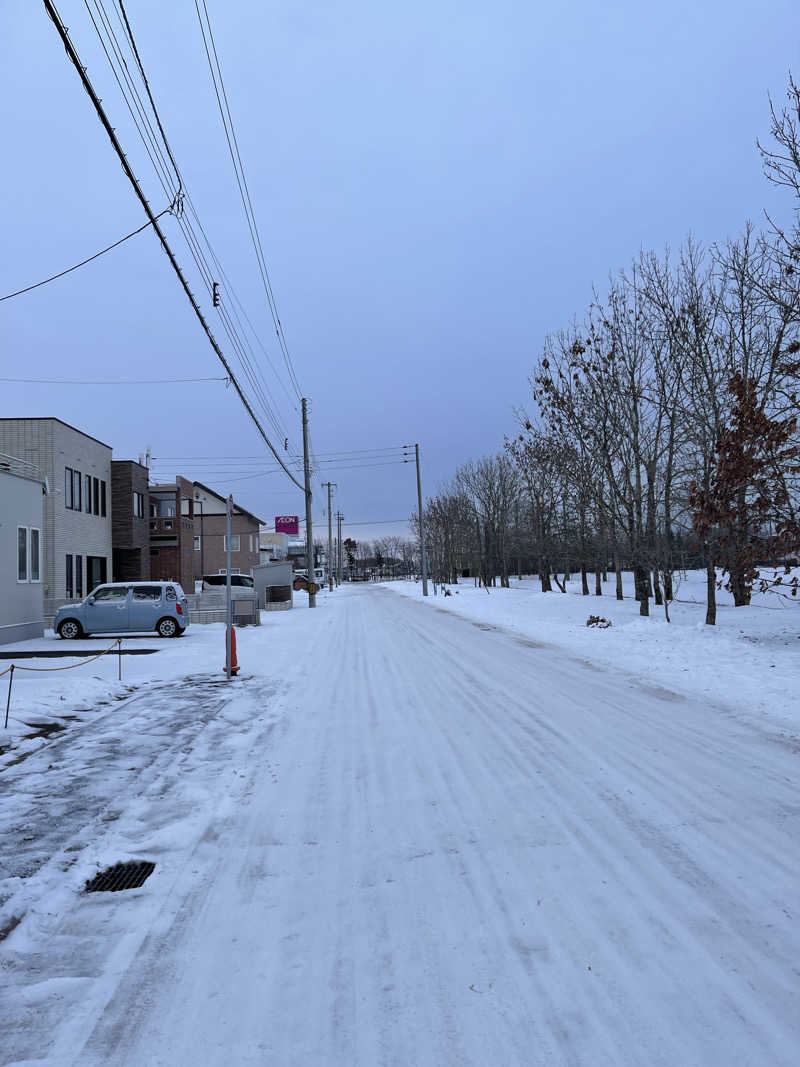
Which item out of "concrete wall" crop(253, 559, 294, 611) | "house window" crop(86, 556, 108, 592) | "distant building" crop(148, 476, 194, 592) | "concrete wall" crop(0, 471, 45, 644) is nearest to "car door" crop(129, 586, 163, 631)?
"concrete wall" crop(0, 471, 45, 644)

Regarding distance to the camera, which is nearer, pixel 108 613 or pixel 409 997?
pixel 409 997

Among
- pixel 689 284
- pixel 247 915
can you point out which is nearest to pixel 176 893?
pixel 247 915

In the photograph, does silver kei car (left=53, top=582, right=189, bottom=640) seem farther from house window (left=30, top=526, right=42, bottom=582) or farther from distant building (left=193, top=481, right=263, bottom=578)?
distant building (left=193, top=481, right=263, bottom=578)

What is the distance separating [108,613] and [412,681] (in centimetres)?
1360

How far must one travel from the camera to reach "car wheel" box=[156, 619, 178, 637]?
2192 cm

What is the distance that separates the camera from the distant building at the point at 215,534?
68625 mm

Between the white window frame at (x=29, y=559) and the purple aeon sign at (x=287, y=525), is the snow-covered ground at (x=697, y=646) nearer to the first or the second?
the white window frame at (x=29, y=559)

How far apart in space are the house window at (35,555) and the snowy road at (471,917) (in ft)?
53.5

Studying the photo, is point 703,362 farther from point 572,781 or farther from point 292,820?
point 292,820

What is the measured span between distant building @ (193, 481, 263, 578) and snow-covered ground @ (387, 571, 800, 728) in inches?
1711

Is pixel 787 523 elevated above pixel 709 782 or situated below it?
above

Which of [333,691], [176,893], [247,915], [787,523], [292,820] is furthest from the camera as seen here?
[787,523]

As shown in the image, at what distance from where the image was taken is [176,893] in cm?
425

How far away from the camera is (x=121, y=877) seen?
14.8 feet
